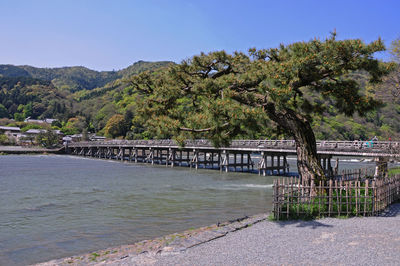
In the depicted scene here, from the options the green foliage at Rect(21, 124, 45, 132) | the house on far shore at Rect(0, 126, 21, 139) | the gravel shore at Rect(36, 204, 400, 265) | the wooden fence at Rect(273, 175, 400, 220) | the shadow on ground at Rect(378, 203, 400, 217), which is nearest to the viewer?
the gravel shore at Rect(36, 204, 400, 265)

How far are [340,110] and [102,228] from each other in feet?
30.5

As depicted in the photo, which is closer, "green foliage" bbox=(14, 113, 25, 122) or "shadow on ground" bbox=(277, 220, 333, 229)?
"shadow on ground" bbox=(277, 220, 333, 229)

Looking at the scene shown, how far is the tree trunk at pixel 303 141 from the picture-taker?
11.1m

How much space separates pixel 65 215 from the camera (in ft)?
45.9

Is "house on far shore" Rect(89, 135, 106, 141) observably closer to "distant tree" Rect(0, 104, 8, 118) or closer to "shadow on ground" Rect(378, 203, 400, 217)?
"distant tree" Rect(0, 104, 8, 118)

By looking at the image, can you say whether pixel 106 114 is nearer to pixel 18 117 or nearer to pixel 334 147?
pixel 18 117

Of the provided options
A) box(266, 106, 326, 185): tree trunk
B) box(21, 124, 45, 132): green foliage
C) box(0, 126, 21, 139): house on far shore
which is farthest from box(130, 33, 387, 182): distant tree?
box(21, 124, 45, 132): green foliage

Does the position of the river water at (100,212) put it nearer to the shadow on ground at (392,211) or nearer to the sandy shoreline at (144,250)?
the sandy shoreline at (144,250)

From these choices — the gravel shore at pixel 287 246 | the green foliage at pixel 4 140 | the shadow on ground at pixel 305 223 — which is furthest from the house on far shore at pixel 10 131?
the shadow on ground at pixel 305 223

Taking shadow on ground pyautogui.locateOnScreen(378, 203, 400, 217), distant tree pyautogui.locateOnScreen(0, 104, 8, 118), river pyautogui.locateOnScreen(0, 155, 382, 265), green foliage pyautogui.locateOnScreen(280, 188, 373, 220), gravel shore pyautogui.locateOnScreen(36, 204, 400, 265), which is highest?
distant tree pyautogui.locateOnScreen(0, 104, 8, 118)

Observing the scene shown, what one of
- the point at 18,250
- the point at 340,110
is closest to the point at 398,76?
the point at 340,110

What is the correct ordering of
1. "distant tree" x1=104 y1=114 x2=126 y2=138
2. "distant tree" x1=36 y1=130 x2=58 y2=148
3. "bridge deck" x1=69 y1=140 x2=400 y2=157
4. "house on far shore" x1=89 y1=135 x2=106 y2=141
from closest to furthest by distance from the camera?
"bridge deck" x1=69 y1=140 x2=400 y2=157, "distant tree" x1=36 y1=130 x2=58 y2=148, "distant tree" x1=104 y1=114 x2=126 y2=138, "house on far shore" x1=89 y1=135 x2=106 y2=141

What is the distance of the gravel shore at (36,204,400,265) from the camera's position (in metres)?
6.63

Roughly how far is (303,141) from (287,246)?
4.67m
